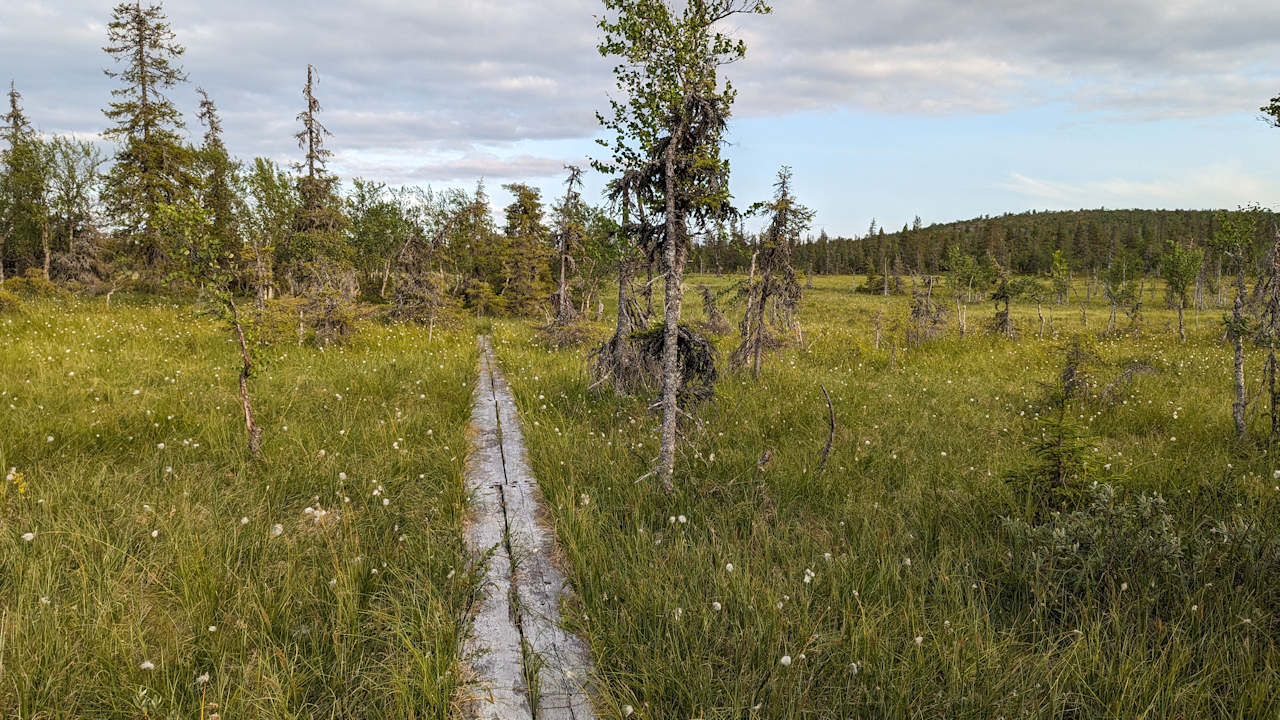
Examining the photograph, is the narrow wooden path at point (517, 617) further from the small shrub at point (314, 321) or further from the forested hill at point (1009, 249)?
the forested hill at point (1009, 249)

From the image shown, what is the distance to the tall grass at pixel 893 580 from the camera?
288cm

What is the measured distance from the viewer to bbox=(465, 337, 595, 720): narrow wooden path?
3.00 metres

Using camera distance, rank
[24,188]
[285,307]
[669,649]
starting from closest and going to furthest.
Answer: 1. [669,649]
2. [285,307]
3. [24,188]

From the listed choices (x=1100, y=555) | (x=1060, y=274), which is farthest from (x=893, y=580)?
(x=1060, y=274)

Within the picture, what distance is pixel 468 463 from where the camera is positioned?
22.0 ft

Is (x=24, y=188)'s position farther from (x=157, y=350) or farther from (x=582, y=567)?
(x=582, y=567)

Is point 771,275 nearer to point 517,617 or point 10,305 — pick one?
point 517,617

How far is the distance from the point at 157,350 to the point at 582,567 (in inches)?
523

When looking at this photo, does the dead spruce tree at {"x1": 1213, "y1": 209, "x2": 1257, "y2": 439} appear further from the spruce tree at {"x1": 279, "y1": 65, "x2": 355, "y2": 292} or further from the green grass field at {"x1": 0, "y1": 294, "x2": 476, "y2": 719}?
the spruce tree at {"x1": 279, "y1": 65, "x2": 355, "y2": 292}

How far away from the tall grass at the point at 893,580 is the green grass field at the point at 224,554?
1.22 m

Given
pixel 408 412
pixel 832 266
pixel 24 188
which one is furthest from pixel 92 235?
pixel 832 266

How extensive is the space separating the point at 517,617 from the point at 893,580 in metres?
2.82

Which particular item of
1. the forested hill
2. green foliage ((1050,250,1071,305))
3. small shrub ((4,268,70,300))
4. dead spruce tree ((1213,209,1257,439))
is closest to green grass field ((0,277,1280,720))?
dead spruce tree ((1213,209,1257,439))

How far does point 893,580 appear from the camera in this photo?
391 cm
